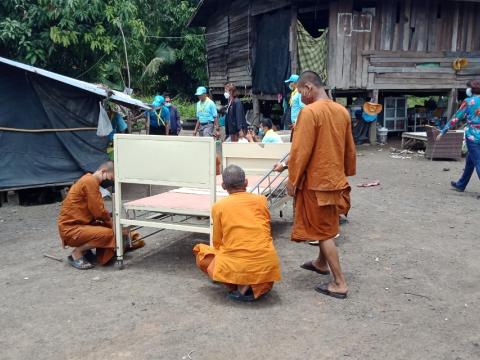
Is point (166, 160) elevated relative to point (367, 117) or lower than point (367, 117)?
lower

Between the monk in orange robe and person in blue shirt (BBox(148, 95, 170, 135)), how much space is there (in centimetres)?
624

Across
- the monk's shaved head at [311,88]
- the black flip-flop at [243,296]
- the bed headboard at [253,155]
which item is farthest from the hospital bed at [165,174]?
the bed headboard at [253,155]

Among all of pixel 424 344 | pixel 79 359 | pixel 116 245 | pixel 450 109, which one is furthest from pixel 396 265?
pixel 450 109

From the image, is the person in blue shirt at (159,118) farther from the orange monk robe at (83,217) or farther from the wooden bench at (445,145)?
the orange monk robe at (83,217)

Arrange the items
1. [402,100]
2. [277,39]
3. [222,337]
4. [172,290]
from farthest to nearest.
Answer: [402,100]
[277,39]
[172,290]
[222,337]

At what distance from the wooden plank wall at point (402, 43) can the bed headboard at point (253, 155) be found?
7525 millimetres

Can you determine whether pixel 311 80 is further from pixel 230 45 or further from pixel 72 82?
pixel 230 45

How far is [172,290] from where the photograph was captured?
4348 millimetres

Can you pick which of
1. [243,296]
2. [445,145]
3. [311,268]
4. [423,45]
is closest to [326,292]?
[311,268]

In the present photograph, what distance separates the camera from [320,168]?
4.00 m

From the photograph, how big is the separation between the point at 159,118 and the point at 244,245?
756cm

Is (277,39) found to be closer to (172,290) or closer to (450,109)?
(450,109)

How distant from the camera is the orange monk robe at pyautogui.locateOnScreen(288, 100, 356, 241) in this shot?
396 centimetres

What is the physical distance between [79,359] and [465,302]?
9.48 ft
